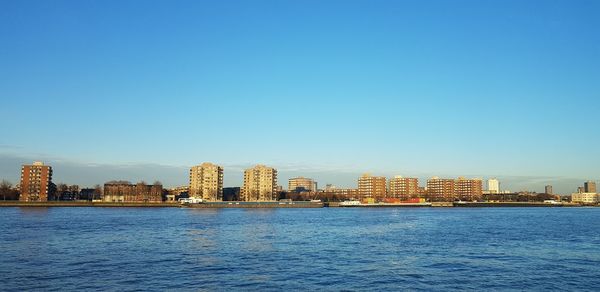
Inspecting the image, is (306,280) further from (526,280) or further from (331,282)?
(526,280)

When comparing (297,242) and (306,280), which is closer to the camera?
(306,280)

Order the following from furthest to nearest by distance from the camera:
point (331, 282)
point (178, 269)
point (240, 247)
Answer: point (240, 247)
point (178, 269)
point (331, 282)

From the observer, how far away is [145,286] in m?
26.0

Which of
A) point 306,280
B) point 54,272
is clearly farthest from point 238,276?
point 54,272

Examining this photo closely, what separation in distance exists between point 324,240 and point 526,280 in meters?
25.5

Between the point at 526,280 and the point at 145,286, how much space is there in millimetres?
21383

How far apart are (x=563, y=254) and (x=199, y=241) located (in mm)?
33144

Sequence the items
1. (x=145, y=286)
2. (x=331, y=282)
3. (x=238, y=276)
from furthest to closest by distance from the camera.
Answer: (x=238, y=276), (x=331, y=282), (x=145, y=286)

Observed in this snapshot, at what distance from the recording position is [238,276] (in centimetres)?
2950

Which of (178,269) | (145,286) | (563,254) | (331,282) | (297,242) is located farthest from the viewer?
(297,242)

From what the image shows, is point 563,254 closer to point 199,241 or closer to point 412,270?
point 412,270

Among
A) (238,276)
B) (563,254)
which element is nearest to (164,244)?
(238,276)

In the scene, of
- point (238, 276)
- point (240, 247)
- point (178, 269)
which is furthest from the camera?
point (240, 247)

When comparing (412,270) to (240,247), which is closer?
(412,270)
